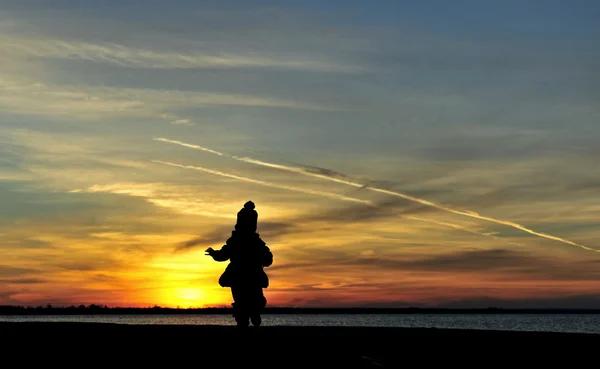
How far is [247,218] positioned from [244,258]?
1191 mm

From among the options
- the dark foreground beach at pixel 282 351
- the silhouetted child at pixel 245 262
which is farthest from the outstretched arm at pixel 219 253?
the dark foreground beach at pixel 282 351

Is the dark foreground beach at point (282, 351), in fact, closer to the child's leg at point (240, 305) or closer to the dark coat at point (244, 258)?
the child's leg at point (240, 305)

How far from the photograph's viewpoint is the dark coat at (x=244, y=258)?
88.7 feet

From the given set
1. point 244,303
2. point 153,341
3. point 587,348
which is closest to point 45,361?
point 153,341

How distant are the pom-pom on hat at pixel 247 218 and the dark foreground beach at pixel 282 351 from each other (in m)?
3.08

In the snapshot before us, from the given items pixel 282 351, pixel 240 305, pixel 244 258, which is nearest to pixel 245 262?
pixel 244 258

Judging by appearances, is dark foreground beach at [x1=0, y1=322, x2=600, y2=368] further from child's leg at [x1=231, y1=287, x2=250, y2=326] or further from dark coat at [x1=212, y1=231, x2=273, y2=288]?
dark coat at [x1=212, y1=231, x2=273, y2=288]

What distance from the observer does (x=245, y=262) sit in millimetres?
27188

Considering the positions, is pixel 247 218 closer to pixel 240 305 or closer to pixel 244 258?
pixel 244 258

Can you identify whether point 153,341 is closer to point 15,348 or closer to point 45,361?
point 15,348

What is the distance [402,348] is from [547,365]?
4709mm

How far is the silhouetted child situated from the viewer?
2705 cm

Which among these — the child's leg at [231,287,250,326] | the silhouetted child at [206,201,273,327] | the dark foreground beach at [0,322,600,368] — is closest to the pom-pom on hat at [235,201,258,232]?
the silhouetted child at [206,201,273,327]

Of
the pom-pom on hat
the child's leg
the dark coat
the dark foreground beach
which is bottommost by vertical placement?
the dark foreground beach
